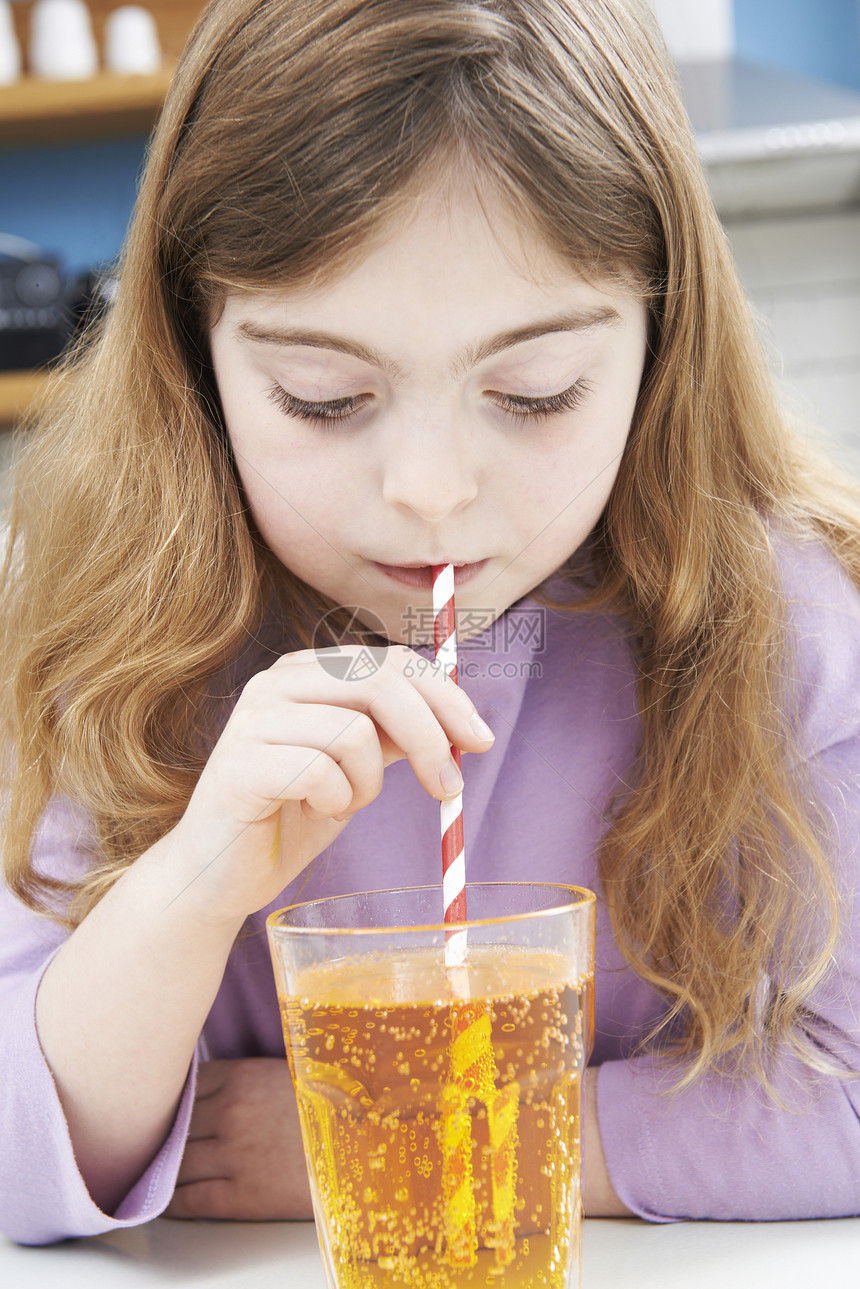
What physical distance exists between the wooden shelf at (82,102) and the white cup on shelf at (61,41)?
0.11 feet

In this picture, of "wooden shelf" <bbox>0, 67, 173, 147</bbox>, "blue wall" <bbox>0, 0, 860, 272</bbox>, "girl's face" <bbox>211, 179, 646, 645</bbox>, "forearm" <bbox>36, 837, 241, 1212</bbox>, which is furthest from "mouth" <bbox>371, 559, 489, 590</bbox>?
"blue wall" <bbox>0, 0, 860, 272</bbox>

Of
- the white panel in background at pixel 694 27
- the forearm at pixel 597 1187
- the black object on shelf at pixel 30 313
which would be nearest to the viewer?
the forearm at pixel 597 1187

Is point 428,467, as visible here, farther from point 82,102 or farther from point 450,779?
point 82,102

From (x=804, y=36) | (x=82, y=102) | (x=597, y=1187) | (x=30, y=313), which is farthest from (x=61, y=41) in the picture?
(x=597, y=1187)

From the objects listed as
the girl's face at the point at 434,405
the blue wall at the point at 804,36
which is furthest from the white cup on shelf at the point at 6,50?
the girl's face at the point at 434,405

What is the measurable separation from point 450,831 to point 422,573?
23cm

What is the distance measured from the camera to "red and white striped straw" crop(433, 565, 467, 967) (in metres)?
0.57

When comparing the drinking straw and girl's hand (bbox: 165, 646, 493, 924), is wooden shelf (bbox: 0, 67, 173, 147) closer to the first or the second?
girl's hand (bbox: 165, 646, 493, 924)

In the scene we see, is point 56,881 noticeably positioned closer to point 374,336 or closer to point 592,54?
point 374,336

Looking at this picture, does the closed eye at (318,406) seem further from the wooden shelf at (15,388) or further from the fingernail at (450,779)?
the wooden shelf at (15,388)

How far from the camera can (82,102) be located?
2.50m

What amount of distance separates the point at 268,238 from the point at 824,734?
1.77 ft

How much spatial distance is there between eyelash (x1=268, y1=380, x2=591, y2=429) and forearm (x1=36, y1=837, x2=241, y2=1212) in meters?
0.29

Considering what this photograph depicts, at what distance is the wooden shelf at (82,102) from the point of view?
2.46 m
